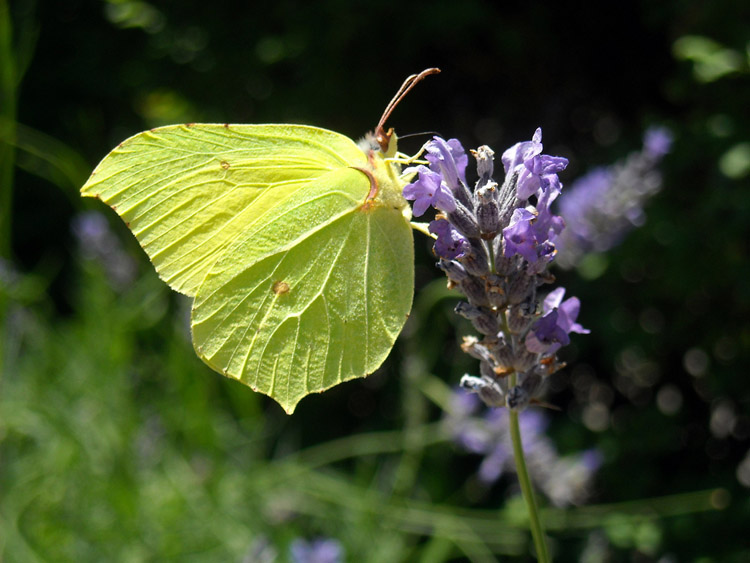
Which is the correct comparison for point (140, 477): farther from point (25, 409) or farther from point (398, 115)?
point (398, 115)

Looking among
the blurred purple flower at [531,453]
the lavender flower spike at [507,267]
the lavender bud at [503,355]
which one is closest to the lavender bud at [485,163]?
the lavender flower spike at [507,267]

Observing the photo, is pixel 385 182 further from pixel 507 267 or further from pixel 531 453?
pixel 531 453

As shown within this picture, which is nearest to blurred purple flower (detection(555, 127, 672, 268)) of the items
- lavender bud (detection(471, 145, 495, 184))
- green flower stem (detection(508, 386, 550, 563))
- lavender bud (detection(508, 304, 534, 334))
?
lavender bud (detection(471, 145, 495, 184))

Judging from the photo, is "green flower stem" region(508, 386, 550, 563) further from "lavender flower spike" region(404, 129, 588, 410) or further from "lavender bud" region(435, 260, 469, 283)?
"lavender bud" region(435, 260, 469, 283)

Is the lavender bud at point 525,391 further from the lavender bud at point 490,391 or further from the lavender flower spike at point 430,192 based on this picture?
the lavender flower spike at point 430,192

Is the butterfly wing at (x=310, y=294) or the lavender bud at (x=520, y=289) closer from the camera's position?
the lavender bud at (x=520, y=289)
